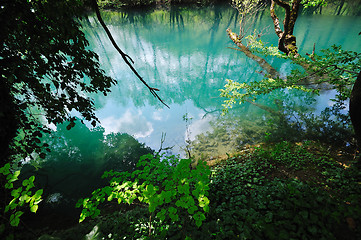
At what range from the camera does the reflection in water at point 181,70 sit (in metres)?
8.42

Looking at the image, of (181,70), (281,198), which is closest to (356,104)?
(281,198)

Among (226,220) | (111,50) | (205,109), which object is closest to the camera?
(226,220)

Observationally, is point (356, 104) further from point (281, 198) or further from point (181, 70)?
point (181, 70)

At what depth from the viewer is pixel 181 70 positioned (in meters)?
14.5

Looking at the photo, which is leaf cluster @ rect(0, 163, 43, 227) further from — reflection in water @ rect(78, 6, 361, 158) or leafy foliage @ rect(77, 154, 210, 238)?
reflection in water @ rect(78, 6, 361, 158)

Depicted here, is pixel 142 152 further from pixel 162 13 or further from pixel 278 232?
pixel 162 13

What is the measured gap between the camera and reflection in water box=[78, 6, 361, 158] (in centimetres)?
842

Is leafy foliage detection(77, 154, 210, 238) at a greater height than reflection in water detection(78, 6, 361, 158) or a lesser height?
greater

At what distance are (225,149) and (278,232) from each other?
4.91 meters

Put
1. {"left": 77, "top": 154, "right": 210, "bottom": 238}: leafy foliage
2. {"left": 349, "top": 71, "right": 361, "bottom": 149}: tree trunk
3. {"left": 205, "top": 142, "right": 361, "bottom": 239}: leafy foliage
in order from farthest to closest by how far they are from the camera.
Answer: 1. {"left": 349, "top": 71, "right": 361, "bottom": 149}: tree trunk
2. {"left": 77, "top": 154, "right": 210, "bottom": 238}: leafy foliage
3. {"left": 205, "top": 142, "right": 361, "bottom": 239}: leafy foliage

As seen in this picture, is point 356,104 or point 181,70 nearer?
point 356,104

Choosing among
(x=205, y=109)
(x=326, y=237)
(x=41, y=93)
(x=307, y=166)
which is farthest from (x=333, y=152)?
(x=41, y=93)

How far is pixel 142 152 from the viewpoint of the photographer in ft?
22.4

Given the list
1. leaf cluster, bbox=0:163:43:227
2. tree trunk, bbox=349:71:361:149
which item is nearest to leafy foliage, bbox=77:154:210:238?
leaf cluster, bbox=0:163:43:227
